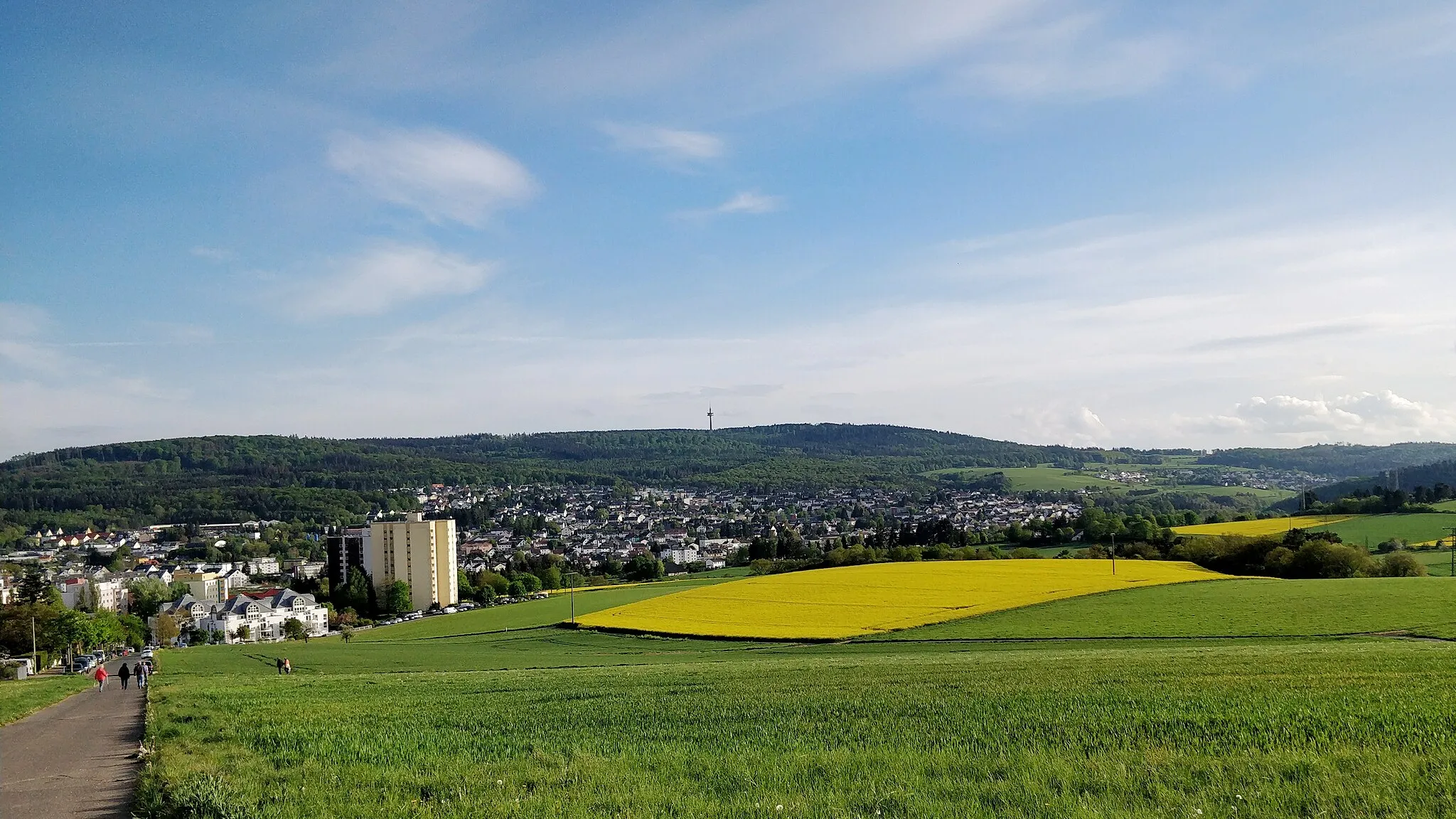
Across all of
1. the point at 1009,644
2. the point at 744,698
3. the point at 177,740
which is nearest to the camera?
the point at 177,740

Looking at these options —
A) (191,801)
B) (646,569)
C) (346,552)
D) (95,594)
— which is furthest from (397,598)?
(191,801)

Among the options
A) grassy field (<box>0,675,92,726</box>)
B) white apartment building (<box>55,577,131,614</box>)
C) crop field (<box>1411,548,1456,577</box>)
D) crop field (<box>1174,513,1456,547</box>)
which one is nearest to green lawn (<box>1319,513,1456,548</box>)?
crop field (<box>1174,513,1456,547</box>)

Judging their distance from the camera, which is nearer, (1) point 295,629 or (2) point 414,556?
(1) point 295,629

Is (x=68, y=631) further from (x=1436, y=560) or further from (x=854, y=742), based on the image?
(x=1436, y=560)

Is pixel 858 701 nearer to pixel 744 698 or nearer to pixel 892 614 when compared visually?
pixel 744 698

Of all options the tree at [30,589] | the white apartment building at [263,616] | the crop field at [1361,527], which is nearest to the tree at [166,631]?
the white apartment building at [263,616]

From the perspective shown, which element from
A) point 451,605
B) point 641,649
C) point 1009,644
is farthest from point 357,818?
point 451,605

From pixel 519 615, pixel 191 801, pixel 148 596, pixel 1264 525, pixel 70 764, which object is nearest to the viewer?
pixel 191 801

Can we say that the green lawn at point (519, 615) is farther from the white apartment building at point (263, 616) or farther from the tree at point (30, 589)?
the white apartment building at point (263, 616)
